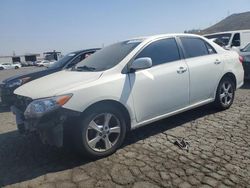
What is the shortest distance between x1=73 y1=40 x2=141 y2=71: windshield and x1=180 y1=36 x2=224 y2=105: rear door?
1.09 metres

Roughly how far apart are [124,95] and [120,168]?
1032 mm

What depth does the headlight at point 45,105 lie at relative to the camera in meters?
3.65

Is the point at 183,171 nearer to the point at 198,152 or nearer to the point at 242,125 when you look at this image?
the point at 198,152

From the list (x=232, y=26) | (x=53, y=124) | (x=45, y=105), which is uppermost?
(x=232, y=26)

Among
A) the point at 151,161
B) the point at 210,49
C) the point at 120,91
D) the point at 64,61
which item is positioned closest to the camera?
the point at 151,161

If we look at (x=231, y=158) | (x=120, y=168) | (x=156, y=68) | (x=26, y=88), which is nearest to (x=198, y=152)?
(x=231, y=158)

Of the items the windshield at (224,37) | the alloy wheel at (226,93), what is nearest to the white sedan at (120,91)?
the alloy wheel at (226,93)

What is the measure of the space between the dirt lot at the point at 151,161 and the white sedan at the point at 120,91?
0.33 m

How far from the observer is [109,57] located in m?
4.78

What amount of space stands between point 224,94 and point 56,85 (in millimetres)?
3544

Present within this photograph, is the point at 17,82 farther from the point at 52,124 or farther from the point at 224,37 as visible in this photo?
the point at 224,37

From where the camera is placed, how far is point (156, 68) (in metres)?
4.68

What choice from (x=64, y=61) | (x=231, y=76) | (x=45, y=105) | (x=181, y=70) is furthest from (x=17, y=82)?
(x=231, y=76)

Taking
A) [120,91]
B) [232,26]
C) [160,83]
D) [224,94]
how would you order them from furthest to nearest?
[232,26] → [224,94] → [160,83] → [120,91]
